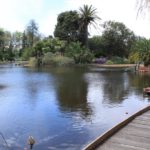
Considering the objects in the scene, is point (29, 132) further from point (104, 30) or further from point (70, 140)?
point (104, 30)

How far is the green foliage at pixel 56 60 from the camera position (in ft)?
173

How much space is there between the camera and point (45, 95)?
19.7m

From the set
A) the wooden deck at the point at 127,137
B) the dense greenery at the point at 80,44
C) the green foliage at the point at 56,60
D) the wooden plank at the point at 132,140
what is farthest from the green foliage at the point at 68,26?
the wooden plank at the point at 132,140

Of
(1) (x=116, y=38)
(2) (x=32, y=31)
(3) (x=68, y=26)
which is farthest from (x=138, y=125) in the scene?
(2) (x=32, y=31)

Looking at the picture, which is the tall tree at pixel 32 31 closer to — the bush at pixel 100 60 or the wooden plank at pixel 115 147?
the bush at pixel 100 60

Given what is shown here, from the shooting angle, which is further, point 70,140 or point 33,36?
point 33,36

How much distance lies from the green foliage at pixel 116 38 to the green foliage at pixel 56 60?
1127 centimetres

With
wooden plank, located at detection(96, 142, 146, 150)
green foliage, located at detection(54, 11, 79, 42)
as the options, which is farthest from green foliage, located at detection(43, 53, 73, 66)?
wooden plank, located at detection(96, 142, 146, 150)

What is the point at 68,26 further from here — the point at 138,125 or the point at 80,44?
the point at 138,125

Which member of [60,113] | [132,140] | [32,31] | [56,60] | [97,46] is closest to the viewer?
[132,140]

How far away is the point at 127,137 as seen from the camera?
26.6 feet

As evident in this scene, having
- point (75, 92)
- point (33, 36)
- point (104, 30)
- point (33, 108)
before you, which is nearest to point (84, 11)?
point (104, 30)

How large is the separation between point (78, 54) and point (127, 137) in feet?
151

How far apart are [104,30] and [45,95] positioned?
146ft
